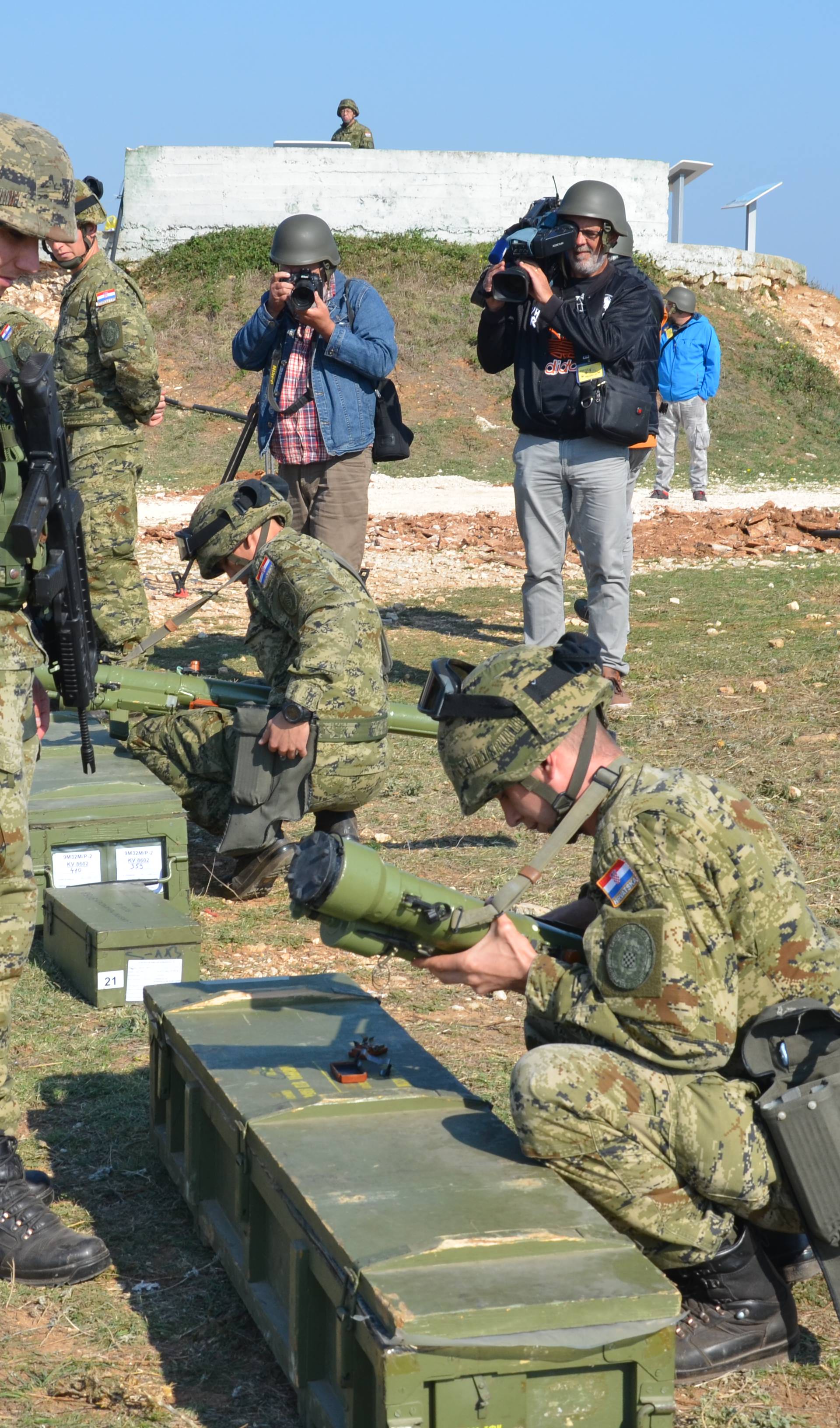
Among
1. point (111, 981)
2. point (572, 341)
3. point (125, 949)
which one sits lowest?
point (111, 981)

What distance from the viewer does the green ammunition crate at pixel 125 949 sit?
4488 mm

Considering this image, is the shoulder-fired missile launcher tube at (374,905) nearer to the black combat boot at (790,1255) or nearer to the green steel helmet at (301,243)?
the black combat boot at (790,1255)

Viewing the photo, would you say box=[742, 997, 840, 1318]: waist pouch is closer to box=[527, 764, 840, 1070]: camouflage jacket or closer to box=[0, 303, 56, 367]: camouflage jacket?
box=[527, 764, 840, 1070]: camouflage jacket

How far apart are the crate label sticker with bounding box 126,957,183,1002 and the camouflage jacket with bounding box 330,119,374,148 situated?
2256cm

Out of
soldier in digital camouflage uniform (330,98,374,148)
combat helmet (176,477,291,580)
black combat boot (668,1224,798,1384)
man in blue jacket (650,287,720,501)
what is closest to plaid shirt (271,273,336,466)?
combat helmet (176,477,291,580)

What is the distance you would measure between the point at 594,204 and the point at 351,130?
64.0ft

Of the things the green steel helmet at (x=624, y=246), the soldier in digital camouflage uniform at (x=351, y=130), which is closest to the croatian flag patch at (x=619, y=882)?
the green steel helmet at (x=624, y=246)

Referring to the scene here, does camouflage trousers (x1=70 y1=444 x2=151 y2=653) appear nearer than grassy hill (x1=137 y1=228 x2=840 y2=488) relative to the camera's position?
Yes

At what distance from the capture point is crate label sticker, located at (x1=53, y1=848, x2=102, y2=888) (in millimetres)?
5012

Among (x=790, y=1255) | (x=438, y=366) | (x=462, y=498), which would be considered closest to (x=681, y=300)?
(x=462, y=498)

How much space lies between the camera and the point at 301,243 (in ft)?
23.6

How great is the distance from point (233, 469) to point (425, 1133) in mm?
6961

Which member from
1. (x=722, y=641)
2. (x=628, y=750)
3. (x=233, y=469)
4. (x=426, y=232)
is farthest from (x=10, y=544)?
(x=426, y=232)

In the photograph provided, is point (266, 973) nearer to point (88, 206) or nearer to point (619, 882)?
point (619, 882)
